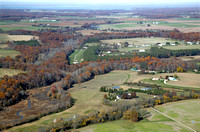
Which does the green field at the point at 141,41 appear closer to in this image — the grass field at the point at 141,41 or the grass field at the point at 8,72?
the grass field at the point at 141,41

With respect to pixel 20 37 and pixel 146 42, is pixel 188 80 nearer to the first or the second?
pixel 146 42

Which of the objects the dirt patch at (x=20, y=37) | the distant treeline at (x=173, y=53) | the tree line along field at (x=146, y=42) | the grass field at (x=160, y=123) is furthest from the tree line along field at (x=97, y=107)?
the dirt patch at (x=20, y=37)

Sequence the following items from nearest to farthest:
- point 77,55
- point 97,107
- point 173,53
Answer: point 97,107 < point 173,53 < point 77,55

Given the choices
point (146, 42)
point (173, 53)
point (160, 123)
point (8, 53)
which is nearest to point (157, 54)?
point (173, 53)

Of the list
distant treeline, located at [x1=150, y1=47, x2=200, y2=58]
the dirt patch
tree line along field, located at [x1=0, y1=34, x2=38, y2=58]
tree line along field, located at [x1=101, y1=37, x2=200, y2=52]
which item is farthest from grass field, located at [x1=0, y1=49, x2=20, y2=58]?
distant treeline, located at [x1=150, y1=47, x2=200, y2=58]

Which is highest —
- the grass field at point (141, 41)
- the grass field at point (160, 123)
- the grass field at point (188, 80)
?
the grass field at point (141, 41)

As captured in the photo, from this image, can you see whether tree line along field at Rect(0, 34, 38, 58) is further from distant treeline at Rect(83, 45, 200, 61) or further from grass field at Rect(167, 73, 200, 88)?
grass field at Rect(167, 73, 200, 88)

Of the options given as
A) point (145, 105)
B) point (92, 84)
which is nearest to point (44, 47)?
point (92, 84)
